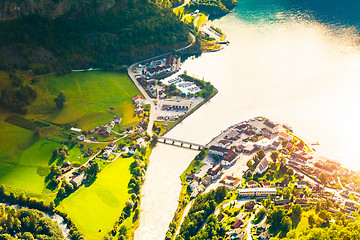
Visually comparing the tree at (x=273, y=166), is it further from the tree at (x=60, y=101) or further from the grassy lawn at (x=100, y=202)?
the tree at (x=60, y=101)

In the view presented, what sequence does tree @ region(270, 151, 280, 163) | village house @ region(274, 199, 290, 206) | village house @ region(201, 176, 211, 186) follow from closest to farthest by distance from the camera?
village house @ region(274, 199, 290, 206) → village house @ region(201, 176, 211, 186) → tree @ region(270, 151, 280, 163)

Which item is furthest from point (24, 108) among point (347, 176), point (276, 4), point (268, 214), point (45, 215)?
point (276, 4)

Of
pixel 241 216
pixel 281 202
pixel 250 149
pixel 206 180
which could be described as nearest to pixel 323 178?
pixel 281 202

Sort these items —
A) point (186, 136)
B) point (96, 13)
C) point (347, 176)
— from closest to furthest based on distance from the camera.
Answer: point (347, 176)
point (186, 136)
point (96, 13)

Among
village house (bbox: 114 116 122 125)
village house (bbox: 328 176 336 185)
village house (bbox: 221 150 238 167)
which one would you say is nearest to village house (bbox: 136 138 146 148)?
village house (bbox: 114 116 122 125)

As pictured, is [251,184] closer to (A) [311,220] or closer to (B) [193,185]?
(B) [193,185]

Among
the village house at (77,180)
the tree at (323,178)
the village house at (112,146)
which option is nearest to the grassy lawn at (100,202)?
the village house at (77,180)

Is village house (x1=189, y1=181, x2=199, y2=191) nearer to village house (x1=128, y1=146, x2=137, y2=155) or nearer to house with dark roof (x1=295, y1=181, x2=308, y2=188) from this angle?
village house (x1=128, y1=146, x2=137, y2=155)

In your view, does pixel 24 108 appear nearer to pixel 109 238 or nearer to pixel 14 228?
pixel 14 228
